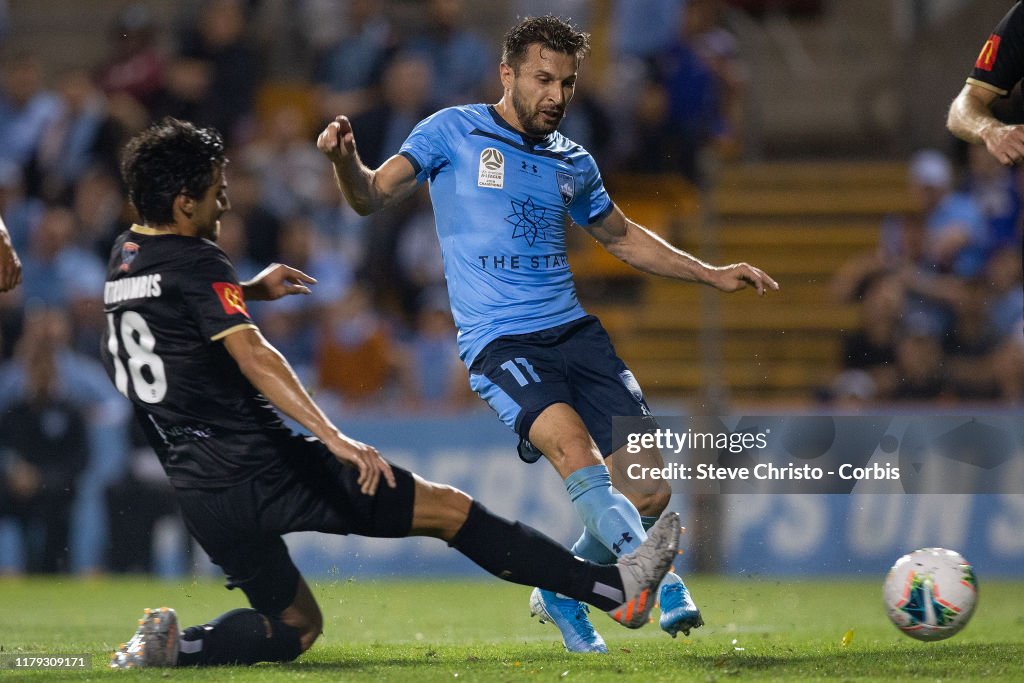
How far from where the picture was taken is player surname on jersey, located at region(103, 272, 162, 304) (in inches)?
205

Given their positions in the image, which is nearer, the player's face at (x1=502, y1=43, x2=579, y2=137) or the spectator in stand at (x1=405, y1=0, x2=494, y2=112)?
the player's face at (x1=502, y1=43, x2=579, y2=137)

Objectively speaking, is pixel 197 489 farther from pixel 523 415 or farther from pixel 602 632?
pixel 602 632

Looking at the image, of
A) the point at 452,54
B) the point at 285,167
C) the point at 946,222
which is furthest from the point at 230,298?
the point at 452,54

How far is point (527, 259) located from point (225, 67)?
7.91m

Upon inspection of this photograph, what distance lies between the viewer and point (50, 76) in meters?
15.3

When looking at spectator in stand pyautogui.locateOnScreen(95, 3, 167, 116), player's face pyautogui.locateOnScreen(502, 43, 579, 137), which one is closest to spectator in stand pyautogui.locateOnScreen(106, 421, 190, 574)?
spectator in stand pyautogui.locateOnScreen(95, 3, 167, 116)

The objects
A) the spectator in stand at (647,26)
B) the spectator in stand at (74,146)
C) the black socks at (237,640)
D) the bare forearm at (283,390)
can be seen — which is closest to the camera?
the bare forearm at (283,390)

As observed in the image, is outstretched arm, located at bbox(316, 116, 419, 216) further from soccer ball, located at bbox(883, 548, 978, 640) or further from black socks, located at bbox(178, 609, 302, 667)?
soccer ball, located at bbox(883, 548, 978, 640)

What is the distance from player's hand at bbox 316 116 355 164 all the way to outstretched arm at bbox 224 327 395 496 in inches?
33.6

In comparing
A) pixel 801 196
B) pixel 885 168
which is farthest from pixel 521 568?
pixel 885 168

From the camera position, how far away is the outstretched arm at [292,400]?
194 inches

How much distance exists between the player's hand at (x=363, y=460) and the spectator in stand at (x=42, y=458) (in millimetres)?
6793

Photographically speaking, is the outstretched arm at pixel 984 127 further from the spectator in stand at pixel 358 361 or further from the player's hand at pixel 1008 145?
the spectator in stand at pixel 358 361

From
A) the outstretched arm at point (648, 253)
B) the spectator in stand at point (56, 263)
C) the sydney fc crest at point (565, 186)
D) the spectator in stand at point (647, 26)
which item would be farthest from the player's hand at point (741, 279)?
the spectator in stand at point (647, 26)
